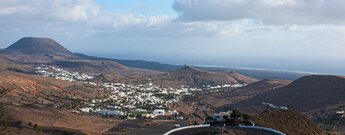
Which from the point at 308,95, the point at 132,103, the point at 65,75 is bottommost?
the point at 132,103

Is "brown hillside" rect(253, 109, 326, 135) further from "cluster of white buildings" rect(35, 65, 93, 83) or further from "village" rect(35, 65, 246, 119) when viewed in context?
"cluster of white buildings" rect(35, 65, 93, 83)

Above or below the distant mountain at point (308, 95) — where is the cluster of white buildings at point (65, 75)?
below

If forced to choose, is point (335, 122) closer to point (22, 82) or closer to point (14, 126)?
point (14, 126)

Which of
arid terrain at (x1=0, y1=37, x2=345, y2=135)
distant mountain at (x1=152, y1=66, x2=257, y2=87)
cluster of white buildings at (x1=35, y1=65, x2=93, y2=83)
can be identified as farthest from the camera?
cluster of white buildings at (x1=35, y1=65, x2=93, y2=83)

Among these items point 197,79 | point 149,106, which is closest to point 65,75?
point 197,79

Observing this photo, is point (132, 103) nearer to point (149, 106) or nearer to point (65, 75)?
point (149, 106)

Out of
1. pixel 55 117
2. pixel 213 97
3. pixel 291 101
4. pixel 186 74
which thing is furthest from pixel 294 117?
pixel 186 74

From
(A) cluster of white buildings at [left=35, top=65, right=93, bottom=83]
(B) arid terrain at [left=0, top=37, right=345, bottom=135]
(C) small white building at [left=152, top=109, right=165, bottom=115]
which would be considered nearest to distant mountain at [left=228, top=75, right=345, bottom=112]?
(B) arid terrain at [left=0, top=37, right=345, bottom=135]

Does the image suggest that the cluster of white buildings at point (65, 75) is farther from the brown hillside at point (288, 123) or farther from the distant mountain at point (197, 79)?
the brown hillside at point (288, 123)

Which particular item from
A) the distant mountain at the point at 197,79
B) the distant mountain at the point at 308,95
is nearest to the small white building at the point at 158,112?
the distant mountain at the point at 308,95
